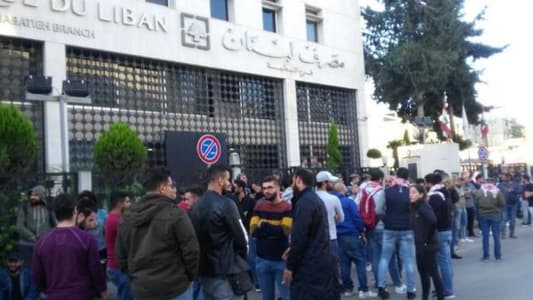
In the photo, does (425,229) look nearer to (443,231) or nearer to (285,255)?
(443,231)

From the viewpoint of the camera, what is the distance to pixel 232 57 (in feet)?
61.6

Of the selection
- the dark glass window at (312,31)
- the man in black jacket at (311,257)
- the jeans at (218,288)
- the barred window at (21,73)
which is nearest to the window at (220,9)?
the dark glass window at (312,31)

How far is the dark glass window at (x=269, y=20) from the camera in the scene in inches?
813

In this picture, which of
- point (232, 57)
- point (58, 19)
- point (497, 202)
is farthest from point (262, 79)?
point (497, 202)

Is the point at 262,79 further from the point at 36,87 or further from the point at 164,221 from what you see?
the point at 164,221

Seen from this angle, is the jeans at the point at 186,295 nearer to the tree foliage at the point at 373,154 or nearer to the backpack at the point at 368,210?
the backpack at the point at 368,210

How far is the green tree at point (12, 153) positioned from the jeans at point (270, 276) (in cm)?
461

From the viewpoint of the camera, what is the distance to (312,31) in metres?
22.5

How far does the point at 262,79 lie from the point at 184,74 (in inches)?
136

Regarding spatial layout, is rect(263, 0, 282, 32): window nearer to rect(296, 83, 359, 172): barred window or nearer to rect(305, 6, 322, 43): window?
Answer: rect(305, 6, 322, 43): window

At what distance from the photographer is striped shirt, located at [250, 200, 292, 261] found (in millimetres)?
6700

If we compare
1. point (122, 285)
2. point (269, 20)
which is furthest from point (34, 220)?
point (269, 20)

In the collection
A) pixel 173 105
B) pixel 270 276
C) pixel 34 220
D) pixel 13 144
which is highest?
pixel 173 105

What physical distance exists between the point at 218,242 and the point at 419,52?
21629 millimetres
